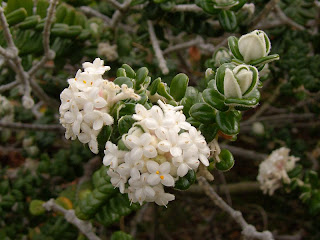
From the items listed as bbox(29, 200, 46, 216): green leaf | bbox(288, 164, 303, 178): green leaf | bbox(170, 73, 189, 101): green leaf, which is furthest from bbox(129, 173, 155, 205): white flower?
bbox(288, 164, 303, 178): green leaf

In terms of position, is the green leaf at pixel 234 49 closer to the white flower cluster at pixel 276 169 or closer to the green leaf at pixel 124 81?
the green leaf at pixel 124 81

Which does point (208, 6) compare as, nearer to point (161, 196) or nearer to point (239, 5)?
point (239, 5)

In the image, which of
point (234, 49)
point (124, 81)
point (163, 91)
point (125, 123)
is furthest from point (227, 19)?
point (125, 123)

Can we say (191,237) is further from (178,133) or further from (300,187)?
(178,133)

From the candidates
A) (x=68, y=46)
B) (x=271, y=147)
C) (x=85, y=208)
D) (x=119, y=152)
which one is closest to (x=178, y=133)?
(x=119, y=152)

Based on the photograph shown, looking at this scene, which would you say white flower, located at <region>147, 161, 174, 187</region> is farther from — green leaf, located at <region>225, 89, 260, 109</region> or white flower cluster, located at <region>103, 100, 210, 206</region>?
green leaf, located at <region>225, 89, 260, 109</region>
